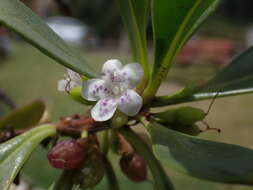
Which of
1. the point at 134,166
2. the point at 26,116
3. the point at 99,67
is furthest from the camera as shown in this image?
the point at 99,67

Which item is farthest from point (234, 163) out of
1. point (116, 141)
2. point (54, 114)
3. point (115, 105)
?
point (54, 114)

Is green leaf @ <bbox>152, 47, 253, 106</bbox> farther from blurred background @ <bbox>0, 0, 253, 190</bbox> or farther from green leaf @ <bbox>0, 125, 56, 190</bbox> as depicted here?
green leaf @ <bbox>0, 125, 56, 190</bbox>

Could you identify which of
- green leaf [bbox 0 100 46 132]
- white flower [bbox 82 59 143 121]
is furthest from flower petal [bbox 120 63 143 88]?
green leaf [bbox 0 100 46 132]

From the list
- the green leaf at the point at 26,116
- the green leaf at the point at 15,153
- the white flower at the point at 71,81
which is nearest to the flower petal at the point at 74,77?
the white flower at the point at 71,81

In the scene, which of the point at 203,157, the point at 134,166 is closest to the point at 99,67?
the point at 134,166

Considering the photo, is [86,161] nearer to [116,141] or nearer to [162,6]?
[116,141]

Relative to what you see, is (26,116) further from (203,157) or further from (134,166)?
(203,157)

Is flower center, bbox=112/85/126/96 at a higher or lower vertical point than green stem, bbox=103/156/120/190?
higher
